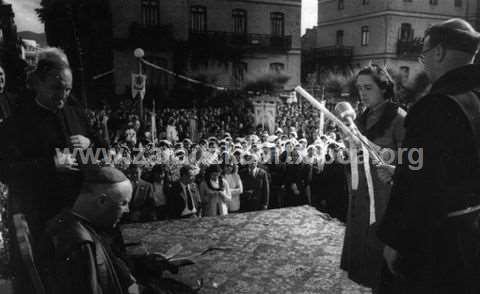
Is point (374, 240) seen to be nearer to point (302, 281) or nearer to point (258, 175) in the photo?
point (302, 281)

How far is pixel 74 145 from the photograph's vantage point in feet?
9.67

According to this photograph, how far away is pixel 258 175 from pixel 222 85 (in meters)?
16.8

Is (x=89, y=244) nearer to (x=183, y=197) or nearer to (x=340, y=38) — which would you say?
(x=183, y=197)

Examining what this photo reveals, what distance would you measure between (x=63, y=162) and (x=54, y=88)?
0.55 meters

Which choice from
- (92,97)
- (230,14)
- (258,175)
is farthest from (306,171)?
(230,14)

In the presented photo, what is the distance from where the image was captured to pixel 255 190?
25.7 feet

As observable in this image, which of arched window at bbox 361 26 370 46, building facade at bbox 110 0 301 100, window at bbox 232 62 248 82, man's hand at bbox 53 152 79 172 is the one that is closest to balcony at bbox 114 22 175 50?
building facade at bbox 110 0 301 100

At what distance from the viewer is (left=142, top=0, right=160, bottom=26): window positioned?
22594 mm

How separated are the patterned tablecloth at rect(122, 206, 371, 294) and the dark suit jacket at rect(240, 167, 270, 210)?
76 centimetres

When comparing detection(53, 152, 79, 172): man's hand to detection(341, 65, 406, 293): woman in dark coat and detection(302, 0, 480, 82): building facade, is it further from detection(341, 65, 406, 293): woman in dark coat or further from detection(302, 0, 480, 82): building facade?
detection(302, 0, 480, 82): building facade

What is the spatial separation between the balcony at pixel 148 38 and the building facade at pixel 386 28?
12.4 meters

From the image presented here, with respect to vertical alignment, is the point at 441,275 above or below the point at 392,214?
below

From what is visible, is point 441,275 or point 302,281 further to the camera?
point 302,281

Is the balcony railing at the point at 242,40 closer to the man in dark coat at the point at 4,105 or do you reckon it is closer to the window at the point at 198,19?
the window at the point at 198,19
